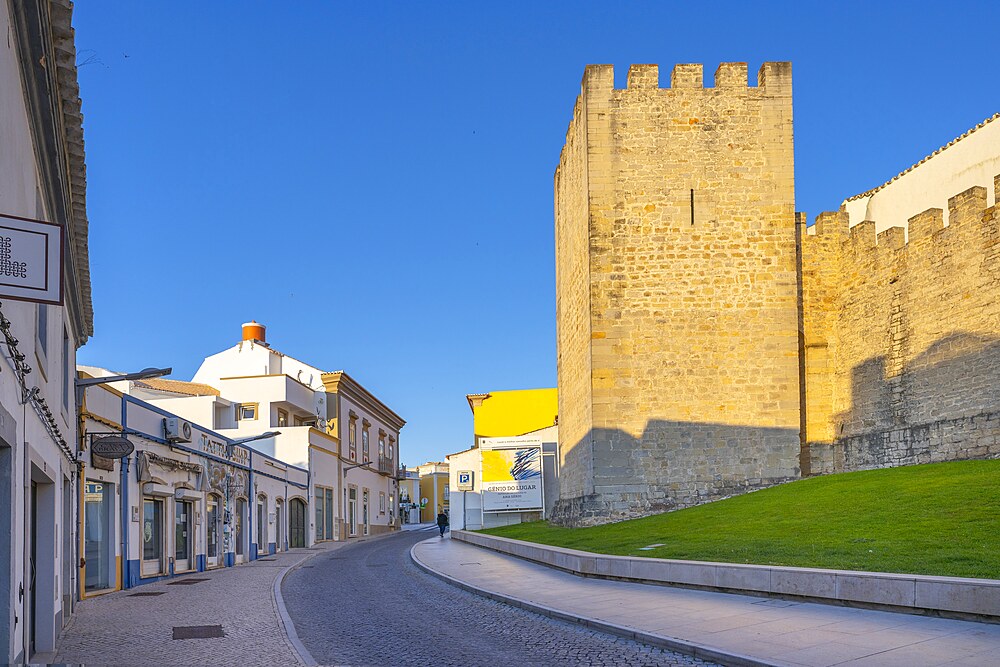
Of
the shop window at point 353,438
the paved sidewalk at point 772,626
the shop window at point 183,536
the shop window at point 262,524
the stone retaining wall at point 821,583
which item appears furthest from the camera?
the shop window at point 353,438

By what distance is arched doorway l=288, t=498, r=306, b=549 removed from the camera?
3772 centimetres

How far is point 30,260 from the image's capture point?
4789 mm

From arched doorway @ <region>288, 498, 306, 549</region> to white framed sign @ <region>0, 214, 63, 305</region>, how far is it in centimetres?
3364

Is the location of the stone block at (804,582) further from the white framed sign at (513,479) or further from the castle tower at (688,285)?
the white framed sign at (513,479)

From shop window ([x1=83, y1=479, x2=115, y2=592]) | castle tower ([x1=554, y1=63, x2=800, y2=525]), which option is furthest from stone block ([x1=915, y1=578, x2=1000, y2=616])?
castle tower ([x1=554, y1=63, x2=800, y2=525])

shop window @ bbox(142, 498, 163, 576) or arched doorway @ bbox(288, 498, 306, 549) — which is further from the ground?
shop window @ bbox(142, 498, 163, 576)

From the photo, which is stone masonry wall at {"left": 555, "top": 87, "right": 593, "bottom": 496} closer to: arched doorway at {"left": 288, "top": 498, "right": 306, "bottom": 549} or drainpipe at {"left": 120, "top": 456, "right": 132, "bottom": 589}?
arched doorway at {"left": 288, "top": 498, "right": 306, "bottom": 549}

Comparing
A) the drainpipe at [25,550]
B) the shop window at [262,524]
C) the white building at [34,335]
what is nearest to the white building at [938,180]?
the shop window at [262,524]

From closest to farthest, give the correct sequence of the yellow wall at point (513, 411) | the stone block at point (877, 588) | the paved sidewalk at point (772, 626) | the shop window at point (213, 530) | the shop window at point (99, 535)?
the paved sidewalk at point (772, 626) < the stone block at point (877, 588) < the shop window at point (99, 535) < the shop window at point (213, 530) < the yellow wall at point (513, 411)

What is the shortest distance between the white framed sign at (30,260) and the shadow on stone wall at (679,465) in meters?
21.3

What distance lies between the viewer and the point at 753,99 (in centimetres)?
2666

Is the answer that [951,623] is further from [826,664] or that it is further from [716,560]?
[716,560]

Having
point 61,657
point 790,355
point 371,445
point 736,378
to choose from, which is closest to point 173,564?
point 61,657

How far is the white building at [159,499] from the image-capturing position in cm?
1789
